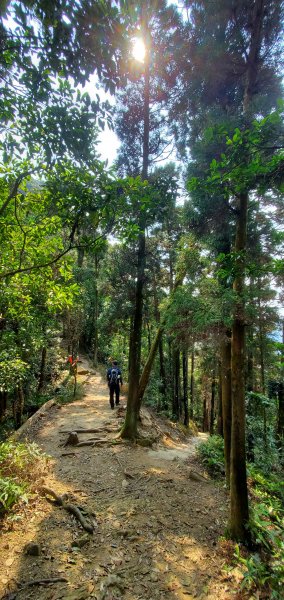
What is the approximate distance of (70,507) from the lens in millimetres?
4305

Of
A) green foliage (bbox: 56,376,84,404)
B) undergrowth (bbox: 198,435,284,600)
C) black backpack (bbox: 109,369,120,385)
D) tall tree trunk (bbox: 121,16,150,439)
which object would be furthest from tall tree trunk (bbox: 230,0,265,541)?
green foliage (bbox: 56,376,84,404)

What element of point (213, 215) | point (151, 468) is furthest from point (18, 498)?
point (213, 215)

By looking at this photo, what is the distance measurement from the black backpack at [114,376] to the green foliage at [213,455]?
11.8ft

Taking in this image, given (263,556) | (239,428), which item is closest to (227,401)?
(239,428)

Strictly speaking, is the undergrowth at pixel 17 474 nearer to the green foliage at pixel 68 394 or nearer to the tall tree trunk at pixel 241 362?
the tall tree trunk at pixel 241 362

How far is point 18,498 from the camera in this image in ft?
13.5

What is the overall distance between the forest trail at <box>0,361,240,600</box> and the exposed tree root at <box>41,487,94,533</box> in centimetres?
7

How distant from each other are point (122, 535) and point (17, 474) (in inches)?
78.2

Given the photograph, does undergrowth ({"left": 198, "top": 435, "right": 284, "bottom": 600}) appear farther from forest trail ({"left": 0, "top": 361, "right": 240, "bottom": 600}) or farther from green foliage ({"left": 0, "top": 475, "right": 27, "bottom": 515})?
green foliage ({"left": 0, "top": 475, "right": 27, "bottom": 515})

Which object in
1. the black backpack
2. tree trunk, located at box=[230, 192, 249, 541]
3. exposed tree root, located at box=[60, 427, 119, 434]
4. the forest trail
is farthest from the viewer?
the black backpack

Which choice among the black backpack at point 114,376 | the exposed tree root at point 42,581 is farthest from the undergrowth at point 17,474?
the black backpack at point 114,376

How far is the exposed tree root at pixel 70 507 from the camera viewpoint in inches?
157

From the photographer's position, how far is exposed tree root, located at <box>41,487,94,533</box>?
3.99 meters

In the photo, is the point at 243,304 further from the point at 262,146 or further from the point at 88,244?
the point at 88,244
